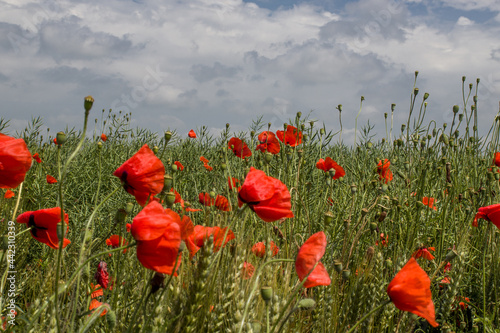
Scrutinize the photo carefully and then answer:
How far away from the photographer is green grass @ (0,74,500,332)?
120cm

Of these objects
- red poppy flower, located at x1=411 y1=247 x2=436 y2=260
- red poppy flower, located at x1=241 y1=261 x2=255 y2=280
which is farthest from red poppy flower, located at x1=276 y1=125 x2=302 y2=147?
red poppy flower, located at x1=241 y1=261 x2=255 y2=280

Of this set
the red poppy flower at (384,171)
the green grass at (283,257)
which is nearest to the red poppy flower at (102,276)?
the green grass at (283,257)

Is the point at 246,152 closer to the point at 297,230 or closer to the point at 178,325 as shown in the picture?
the point at 297,230

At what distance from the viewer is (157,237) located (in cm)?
94

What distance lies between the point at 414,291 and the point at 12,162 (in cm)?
103

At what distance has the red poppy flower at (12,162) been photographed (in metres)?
1.09

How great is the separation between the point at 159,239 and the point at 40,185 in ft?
9.00

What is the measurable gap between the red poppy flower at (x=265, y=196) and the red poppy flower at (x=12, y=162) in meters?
0.57

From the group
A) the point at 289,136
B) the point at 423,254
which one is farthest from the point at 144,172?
the point at 289,136

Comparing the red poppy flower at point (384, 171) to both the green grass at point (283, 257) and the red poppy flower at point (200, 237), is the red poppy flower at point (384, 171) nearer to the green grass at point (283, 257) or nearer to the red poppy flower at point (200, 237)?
the green grass at point (283, 257)

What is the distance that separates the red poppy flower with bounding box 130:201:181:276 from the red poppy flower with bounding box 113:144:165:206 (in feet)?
0.72

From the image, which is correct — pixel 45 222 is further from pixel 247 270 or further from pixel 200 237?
pixel 247 270

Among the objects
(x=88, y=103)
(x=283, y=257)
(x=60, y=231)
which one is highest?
(x=88, y=103)

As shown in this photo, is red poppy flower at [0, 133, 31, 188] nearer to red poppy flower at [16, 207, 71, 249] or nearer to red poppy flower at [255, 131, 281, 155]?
red poppy flower at [16, 207, 71, 249]
